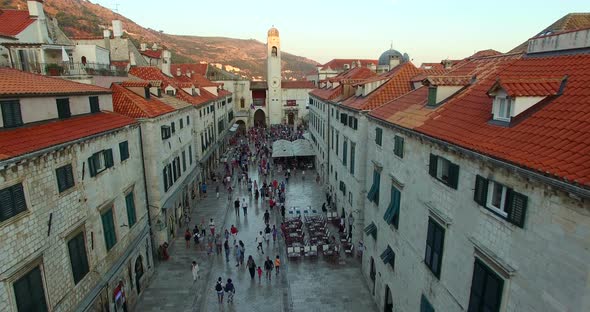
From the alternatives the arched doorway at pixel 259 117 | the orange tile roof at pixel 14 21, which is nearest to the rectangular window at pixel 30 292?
the orange tile roof at pixel 14 21

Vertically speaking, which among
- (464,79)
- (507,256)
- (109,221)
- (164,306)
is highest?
→ (464,79)

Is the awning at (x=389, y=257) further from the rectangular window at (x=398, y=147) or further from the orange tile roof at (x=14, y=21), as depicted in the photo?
the orange tile roof at (x=14, y=21)

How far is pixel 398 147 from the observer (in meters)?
13.6

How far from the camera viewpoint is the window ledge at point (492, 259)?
7293mm

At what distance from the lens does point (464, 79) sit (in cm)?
1283

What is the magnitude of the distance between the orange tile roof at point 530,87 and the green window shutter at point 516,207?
251cm

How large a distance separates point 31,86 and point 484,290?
15255 mm

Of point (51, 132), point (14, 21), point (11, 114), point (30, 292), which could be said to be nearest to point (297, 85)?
point (14, 21)


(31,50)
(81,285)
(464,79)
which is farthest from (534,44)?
(31,50)

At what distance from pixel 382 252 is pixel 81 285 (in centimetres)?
1213

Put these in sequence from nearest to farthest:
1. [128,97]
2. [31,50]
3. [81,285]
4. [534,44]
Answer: [534,44]
[81,285]
[31,50]
[128,97]

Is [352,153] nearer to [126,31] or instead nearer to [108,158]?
[108,158]

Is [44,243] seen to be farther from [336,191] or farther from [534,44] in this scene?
[336,191]

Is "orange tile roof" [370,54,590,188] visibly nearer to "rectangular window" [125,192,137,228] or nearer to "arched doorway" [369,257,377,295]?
"arched doorway" [369,257,377,295]
